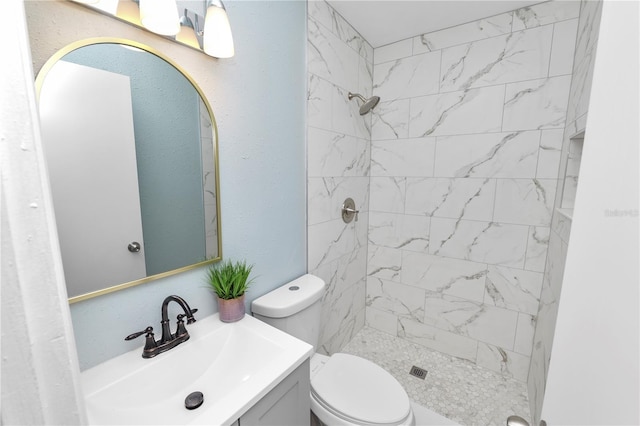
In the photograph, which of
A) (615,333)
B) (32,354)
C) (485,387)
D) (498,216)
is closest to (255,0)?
(32,354)

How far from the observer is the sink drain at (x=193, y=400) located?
0.82 metres

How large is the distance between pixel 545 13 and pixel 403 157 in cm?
113

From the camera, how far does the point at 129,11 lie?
0.82 meters

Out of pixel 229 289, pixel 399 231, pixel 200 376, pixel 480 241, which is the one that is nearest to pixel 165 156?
pixel 229 289

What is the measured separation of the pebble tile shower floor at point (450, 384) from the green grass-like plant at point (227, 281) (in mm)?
1403

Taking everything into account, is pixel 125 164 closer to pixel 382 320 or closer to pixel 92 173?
pixel 92 173

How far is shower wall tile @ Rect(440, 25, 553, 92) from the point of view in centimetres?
160

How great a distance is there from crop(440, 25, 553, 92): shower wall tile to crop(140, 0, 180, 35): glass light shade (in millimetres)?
1729

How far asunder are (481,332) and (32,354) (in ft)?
7.65

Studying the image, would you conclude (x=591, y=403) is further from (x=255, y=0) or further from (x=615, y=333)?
(x=255, y=0)

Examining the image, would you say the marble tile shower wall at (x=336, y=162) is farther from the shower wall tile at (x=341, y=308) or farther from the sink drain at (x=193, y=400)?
the sink drain at (x=193, y=400)

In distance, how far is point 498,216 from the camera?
1807mm

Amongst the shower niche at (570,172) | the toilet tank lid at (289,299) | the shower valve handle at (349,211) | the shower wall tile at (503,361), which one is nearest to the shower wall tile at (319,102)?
the shower valve handle at (349,211)

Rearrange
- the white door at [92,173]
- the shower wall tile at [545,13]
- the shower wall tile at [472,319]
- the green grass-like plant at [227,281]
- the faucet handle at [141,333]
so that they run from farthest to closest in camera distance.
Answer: the shower wall tile at [472,319], the shower wall tile at [545,13], the green grass-like plant at [227,281], the faucet handle at [141,333], the white door at [92,173]
